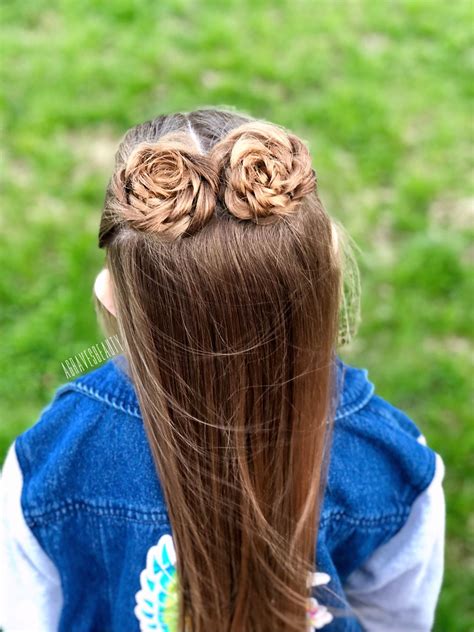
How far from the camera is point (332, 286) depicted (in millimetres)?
949

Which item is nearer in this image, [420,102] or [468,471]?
[468,471]

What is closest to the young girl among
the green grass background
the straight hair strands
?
the straight hair strands

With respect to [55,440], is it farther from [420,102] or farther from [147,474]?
[420,102]

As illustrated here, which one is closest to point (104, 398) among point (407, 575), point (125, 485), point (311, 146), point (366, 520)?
point (125, 485)

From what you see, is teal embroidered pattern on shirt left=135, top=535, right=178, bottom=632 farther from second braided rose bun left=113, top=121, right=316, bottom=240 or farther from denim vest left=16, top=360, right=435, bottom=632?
second braided rose bun left=113, top=121, right=316, bottom=240

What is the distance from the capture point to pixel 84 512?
3.37 ft

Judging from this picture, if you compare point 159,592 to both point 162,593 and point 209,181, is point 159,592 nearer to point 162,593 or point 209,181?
point 162,593

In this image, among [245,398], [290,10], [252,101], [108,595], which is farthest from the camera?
[290,10]

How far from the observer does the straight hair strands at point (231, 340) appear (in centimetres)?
83

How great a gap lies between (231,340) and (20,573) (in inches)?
24.0

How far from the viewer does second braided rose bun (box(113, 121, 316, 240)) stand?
0.82 m

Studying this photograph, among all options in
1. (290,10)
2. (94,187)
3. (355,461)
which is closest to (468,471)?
(355,461)

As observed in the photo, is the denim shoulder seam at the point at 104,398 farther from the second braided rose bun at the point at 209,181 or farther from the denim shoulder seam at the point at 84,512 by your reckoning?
the second braided rose bun at the point at 209,181

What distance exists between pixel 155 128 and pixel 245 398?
1.44 ft
